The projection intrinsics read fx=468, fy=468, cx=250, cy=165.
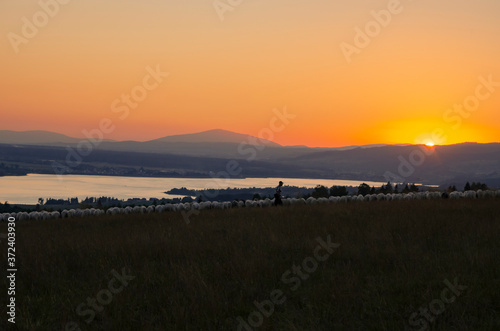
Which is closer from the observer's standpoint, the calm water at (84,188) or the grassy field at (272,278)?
the grassy field at (272,278)

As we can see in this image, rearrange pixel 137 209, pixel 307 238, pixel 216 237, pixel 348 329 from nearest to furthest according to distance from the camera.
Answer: pixel 348 329
pixel 307 238
pixel 216 237
pixel 137 209

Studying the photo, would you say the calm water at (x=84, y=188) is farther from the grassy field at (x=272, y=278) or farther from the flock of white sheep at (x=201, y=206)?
the grassy field at (x=272, y=278)

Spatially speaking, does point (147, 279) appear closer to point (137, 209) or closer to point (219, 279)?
point (219, 279)

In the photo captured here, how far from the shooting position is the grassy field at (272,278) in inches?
277

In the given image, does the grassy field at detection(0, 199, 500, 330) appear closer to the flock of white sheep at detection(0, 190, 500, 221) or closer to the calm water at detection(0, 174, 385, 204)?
the flock of white sheep at detection(0, 190, 500, 221)

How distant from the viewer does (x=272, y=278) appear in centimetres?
889

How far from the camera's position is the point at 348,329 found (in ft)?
21.4

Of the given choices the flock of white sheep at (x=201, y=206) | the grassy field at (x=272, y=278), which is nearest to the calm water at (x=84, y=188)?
the flock of white sheep at (x=201, y=206)

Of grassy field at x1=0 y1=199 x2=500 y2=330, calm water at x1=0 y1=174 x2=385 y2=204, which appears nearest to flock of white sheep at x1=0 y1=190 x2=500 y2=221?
grassy field at x1=0 y1=199 x2=500 y2=330

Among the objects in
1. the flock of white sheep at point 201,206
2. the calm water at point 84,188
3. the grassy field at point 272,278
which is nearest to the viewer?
the grassy field at point 272,278

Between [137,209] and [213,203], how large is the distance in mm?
4117

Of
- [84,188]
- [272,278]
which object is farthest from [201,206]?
[84,188]

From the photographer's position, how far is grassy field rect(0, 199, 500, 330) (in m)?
7.03

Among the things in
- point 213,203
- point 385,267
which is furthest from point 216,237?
point 213,203
